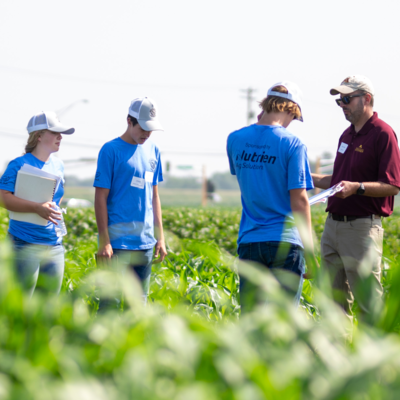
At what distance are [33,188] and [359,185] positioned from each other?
2.19m

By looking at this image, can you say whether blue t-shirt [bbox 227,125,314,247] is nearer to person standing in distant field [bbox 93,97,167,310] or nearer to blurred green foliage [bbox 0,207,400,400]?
person standing in distant field [bbox 93,97,167,310]

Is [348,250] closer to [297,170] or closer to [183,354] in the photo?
[297,170]

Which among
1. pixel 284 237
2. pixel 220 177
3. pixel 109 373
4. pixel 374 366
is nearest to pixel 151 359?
pixel 109 373

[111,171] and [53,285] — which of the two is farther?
[111,171]

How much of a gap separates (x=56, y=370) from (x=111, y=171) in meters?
2.36

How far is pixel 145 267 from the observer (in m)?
3.50

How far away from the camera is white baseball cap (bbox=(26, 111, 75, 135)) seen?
3539mm

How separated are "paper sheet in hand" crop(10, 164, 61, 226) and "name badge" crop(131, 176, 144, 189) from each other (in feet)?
1.82

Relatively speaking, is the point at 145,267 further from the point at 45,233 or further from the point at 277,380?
the point at 277,380

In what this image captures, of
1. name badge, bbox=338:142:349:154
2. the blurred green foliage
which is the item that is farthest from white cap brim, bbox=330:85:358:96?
the blurred green foliage

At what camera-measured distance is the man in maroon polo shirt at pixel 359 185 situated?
3547 millimetres

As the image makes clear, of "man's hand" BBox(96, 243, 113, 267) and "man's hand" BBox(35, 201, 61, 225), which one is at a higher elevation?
"man's hand" BBox(35, 201, 61, 225)

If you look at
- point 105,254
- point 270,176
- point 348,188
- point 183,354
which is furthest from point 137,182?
point 183,354

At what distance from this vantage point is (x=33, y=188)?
11.1ft
